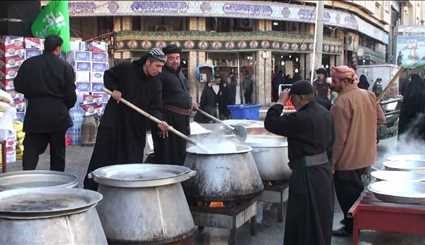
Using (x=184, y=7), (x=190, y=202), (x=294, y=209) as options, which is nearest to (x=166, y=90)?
(x=190, y=202)

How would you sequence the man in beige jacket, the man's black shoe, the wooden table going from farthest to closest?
1. the man's black shoe
2. the man in beige jacket
3. the wooden table

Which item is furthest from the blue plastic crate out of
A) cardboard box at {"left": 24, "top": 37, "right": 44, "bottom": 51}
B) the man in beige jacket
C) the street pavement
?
the man in beige jacket

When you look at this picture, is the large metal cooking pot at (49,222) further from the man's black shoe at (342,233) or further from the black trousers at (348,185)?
the man's black shoe at (342,233)

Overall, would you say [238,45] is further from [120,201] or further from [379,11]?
[120,201]

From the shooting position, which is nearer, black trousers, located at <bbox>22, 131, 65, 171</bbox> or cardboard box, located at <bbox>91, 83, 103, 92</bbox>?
black trousers, located at <bbox>22, 131, 65, 171</bbox>

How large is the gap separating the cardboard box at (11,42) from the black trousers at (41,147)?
5.49 meters

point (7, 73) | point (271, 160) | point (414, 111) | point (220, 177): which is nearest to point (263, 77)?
point (7, 73)

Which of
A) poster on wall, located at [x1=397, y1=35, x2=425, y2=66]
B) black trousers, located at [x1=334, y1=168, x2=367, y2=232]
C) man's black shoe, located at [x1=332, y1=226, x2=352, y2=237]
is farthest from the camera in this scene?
poster on wall, located at [x1=397, y1=35, x2=425, y2=66]

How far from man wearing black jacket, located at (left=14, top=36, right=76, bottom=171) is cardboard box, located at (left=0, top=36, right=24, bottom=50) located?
17.9 feet

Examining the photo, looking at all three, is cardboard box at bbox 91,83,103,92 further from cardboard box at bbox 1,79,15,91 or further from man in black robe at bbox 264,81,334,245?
man in black robe at bbox 264,81,334,245

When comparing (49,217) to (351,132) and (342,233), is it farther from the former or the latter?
(342,233)

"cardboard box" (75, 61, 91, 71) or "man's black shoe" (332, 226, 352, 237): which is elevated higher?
"cardboard box" (75, 61, 91, 71)

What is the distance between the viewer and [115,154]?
513 centimetres

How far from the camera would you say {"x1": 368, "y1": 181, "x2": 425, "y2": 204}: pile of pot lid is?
446 centimetres
